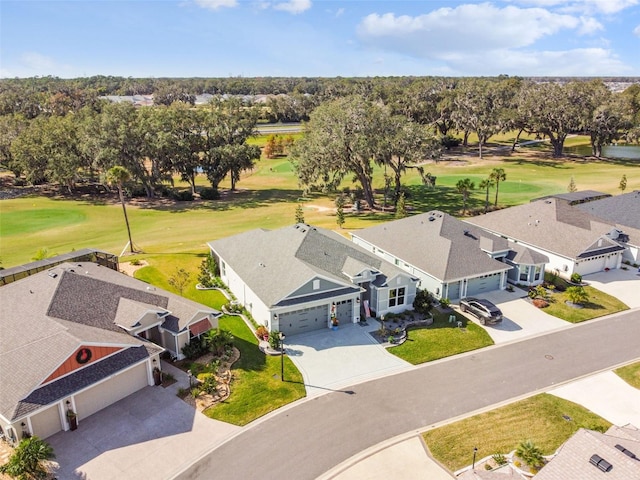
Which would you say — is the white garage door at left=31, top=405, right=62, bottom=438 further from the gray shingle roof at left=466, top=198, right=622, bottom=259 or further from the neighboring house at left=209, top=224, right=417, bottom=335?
the gray shingle roof at left=466, top=198, right=622, bottom=259

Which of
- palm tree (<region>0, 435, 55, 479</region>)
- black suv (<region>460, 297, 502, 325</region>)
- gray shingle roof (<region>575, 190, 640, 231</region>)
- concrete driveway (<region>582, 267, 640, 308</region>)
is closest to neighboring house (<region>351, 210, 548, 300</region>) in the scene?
black suv (<region>460, 297, 502, 325</region>)

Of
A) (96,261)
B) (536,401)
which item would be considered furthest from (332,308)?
(96,261)

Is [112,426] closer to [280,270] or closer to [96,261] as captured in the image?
[280,270]

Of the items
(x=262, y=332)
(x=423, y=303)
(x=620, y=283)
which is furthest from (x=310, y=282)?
(x=620, y=283)

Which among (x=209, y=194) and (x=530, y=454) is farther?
(x=209, y=194)

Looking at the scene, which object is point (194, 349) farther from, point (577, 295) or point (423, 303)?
point (577, 295)

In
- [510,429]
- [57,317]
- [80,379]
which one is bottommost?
[510,429]
